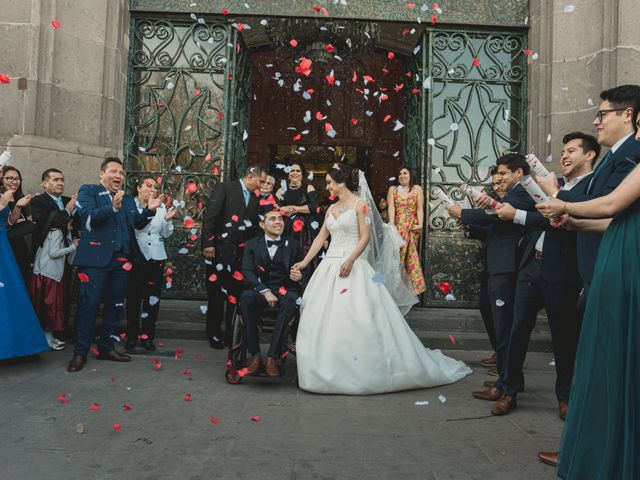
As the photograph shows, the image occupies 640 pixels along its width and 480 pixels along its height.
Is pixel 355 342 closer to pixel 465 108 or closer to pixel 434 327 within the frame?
pixel 434 327

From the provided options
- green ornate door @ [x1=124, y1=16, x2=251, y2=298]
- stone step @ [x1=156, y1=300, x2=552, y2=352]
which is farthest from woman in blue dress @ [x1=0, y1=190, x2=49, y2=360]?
green ornate door @ [x1=124, y1=16, x2=251, y2=298]

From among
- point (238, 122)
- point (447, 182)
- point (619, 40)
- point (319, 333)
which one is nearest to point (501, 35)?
point (619, 40)

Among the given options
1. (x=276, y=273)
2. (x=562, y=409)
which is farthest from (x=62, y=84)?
(x=562, y=409)

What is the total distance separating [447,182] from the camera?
7.88 meters

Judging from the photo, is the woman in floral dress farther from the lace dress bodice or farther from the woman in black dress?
the lace dress bodice

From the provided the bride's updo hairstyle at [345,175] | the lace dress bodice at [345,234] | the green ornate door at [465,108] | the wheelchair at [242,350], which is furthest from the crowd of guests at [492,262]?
the bride's updo hairstyle at [345,175]

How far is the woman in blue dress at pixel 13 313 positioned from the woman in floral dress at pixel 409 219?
14.9 feet

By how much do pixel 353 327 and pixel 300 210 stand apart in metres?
2.48

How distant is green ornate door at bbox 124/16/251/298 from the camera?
7930 millimetres

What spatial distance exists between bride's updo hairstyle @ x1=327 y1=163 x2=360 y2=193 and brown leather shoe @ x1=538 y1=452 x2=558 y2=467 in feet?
10.2

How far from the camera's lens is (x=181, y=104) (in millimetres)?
8023

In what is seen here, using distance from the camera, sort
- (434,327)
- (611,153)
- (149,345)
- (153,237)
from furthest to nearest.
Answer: (434,327) → (153,237) → (149,345) → (611,153)

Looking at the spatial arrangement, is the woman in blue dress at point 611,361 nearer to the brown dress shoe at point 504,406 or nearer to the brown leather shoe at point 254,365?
the brown dress shoe at point 504,406

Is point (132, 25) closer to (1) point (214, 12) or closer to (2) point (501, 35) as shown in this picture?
(1) point (214, 12)
